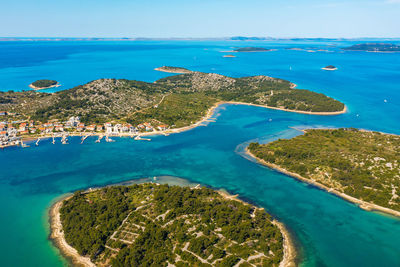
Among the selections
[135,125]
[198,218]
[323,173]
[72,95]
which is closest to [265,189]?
[323,173]

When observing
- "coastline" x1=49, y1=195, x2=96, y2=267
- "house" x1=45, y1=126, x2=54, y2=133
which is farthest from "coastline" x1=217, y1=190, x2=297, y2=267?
"house" x1=45, y1=126, x2=54, y2=133

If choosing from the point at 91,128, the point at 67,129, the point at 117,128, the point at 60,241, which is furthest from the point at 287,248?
the point at 67,129

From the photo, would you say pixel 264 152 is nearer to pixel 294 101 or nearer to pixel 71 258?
pixel 71 258

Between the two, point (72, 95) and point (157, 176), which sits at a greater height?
point (72, 95)

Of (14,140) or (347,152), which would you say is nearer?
(347,152)

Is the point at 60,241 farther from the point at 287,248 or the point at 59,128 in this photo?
the point at 59,128

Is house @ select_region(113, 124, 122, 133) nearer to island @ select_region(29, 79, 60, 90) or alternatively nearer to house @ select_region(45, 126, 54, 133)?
house @ select_region(45, 126, 54, 133)

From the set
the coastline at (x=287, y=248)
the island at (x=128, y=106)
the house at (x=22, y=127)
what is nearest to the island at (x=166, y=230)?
the coastline at (x=287, y=248)

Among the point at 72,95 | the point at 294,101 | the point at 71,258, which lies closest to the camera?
the point at 71,258
